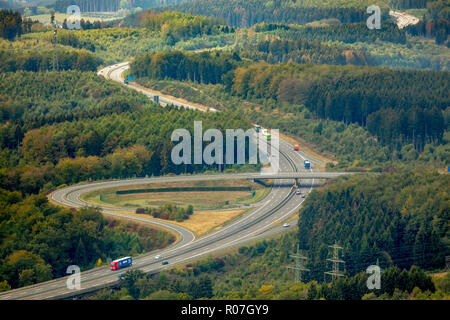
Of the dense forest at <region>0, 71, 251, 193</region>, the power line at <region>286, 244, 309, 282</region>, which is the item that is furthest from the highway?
the power line at <region>286, 244, 309, 282</region>

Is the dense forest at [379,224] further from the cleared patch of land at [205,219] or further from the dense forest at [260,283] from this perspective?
the cleared patch of land at [205,219]

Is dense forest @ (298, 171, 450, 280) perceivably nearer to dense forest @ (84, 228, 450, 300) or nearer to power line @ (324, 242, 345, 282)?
power line @ (324, 242, 345, 282)

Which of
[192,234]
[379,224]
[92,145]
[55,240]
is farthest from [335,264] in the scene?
[92,145]

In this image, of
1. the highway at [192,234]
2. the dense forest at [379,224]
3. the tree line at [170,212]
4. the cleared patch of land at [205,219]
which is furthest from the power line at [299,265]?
the tree line at [170,212]

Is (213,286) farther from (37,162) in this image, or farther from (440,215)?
(37,162)

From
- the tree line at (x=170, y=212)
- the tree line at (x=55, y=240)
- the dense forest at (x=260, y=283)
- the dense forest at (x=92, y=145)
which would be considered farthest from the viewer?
the dense forest at (x=92, y=145)

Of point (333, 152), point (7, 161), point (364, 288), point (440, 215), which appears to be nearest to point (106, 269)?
point (364, 288)
